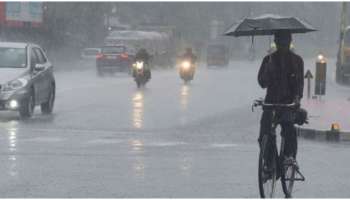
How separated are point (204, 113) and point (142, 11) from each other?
Result: 281ft

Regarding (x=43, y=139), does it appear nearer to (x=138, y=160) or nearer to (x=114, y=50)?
(x=138, y=160)

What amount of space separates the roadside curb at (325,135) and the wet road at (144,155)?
62 centimetres

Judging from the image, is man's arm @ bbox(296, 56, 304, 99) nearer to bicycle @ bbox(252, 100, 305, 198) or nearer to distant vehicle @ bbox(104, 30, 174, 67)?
bicycle @ bbox(252, 100, 305, 198)

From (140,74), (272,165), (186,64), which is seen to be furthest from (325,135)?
(186,64)

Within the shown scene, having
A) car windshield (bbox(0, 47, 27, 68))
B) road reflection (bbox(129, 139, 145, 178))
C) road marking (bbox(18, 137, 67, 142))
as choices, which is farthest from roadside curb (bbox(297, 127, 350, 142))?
car windshield (bbox(0, 47, 27, 68))

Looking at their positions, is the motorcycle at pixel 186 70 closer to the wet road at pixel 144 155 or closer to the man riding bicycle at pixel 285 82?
the wet road at pixel 144 155

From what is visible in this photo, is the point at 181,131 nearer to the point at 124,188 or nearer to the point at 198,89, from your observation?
the point at 124,188

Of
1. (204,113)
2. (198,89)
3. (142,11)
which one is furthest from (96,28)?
(204,113)

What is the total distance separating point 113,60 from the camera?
5103 cm

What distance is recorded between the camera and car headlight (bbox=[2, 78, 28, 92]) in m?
20.1

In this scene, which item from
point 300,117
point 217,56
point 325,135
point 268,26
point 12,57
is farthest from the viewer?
point 217,56

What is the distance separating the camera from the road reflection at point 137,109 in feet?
65.7

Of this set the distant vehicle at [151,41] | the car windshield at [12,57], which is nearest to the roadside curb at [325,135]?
the car windshield at [12,57]

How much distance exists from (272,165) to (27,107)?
1160 centimetres
